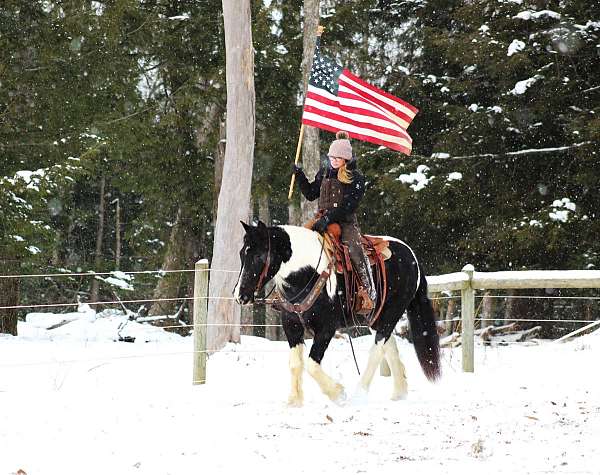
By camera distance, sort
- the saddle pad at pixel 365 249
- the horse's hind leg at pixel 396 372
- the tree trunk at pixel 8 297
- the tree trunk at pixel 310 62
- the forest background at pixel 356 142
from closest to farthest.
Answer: the saddle pad at pixel 365 249
the horse's hind leg at pixel 396 372
the tree trunk at pixel 8 297
the forest background at pixel 356 142
the tree trunk at pixel 310 62

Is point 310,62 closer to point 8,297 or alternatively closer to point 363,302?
point 8,297

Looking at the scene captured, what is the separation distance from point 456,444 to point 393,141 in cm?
459

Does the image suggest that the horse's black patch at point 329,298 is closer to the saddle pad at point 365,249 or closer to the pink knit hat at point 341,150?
the saddle pad at point 365,249

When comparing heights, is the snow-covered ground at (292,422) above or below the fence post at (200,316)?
below

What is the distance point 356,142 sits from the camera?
64.3 ft

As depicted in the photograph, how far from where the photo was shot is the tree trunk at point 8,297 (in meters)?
14.6

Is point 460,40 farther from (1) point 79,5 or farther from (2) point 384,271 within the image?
(2) point 384,271

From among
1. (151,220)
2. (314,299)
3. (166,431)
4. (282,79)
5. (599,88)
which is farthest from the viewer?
(151,220)

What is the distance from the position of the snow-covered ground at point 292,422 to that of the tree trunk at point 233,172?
1.63 m

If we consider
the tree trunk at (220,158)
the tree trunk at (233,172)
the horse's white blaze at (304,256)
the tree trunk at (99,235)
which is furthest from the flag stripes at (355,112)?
the tree trunk at (99,235)

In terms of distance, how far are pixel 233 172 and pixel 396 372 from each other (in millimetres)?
5209

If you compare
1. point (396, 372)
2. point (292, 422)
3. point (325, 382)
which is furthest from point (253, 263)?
point (396, 372)

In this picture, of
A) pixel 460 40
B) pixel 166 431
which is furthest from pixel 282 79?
pixel 166 431

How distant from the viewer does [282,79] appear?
1973 cm
